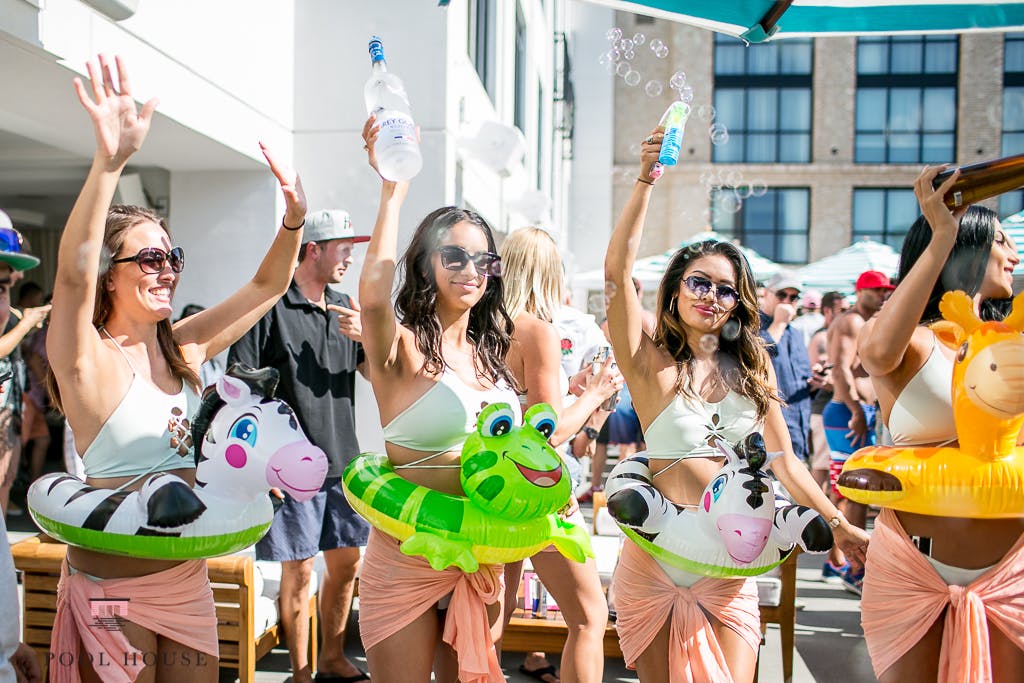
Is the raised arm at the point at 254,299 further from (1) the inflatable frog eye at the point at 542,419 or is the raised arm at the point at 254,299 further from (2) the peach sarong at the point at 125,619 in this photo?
(1) the inflatable frog eye at the point at 542,419

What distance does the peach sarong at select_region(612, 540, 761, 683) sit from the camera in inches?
91.4

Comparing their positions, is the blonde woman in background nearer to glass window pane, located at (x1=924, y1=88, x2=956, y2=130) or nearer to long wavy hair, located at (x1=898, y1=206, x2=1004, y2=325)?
long wavy hair, located at (x1=898, y1=206, x2=1004, y2=325)

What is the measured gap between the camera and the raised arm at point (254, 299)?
254 centimetres

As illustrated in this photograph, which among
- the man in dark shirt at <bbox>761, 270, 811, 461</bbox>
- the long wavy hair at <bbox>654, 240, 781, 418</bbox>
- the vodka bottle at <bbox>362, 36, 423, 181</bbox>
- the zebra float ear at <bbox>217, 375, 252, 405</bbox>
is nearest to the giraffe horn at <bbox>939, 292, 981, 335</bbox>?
the long wavy hair at <bbox>654, 240, 781, 418</bbox>

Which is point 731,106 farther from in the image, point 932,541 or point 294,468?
point 294,468

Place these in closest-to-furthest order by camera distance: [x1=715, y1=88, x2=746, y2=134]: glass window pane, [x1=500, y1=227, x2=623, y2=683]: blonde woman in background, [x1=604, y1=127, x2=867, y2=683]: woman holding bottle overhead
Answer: [x1=604, y1=127, x2=867, y2=683]: woman holding bottle overhead
[x1=500, y1=227, x2=623, y2=683]: blonde woman in background
[x1=715, y1=88, x2=746, y2=134]: glass window pane

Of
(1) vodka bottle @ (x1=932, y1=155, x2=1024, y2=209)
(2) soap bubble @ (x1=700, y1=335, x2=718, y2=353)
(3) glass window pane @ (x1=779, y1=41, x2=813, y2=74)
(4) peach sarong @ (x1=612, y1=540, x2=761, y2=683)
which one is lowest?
(4) peach sarong @ (x1=612, y1=540, x2=761, y2=683)

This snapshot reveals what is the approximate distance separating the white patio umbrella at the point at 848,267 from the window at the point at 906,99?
1316cm

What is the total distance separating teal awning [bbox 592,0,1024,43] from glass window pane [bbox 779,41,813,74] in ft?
77.9

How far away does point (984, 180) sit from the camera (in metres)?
2.40

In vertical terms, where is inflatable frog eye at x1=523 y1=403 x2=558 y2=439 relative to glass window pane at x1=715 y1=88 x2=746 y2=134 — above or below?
below

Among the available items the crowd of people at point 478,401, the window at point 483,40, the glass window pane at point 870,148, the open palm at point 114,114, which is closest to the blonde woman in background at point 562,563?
the crowd of people at point 478,401

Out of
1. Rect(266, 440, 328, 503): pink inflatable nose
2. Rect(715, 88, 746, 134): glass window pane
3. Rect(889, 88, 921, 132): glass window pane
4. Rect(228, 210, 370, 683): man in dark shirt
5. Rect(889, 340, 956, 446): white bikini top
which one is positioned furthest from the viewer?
Rect(715, 88, 746, 134): glass window pane

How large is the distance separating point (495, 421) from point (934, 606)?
1352 millimetres
